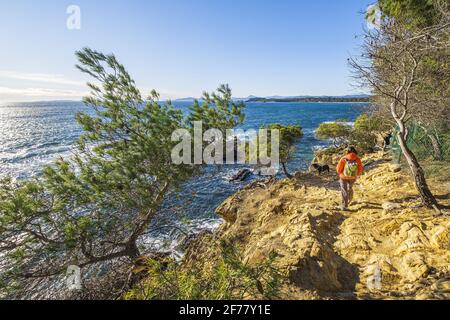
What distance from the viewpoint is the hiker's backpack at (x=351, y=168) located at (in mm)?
7400

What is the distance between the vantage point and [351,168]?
7418 millimetres

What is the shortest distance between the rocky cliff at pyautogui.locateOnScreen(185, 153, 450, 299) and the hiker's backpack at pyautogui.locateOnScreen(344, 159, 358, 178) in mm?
1155

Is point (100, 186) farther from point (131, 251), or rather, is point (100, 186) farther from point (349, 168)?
point (349, 168)

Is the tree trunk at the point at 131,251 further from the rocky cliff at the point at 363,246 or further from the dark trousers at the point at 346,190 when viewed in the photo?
the dark trousers at the point at 346,190

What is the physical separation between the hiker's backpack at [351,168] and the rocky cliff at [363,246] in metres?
1.15

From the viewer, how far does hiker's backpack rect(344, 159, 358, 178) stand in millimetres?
7400

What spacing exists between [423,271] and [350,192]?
12.2 feet

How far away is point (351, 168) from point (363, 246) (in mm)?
2553

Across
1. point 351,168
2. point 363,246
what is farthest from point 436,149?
point 363,246

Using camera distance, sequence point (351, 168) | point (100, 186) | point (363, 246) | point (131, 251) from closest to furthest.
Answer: point (363, 246) < point (100, 186) < point (351, 168) < point (131, 251)

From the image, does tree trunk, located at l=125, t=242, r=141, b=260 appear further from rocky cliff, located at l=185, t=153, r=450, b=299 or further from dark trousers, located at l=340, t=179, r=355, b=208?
dark trousers, located at l=340, t=179, r=355, b=208

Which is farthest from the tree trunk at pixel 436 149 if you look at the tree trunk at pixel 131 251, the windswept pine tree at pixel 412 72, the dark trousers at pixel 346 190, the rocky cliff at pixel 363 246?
the tree trunk at pixel 131 251
